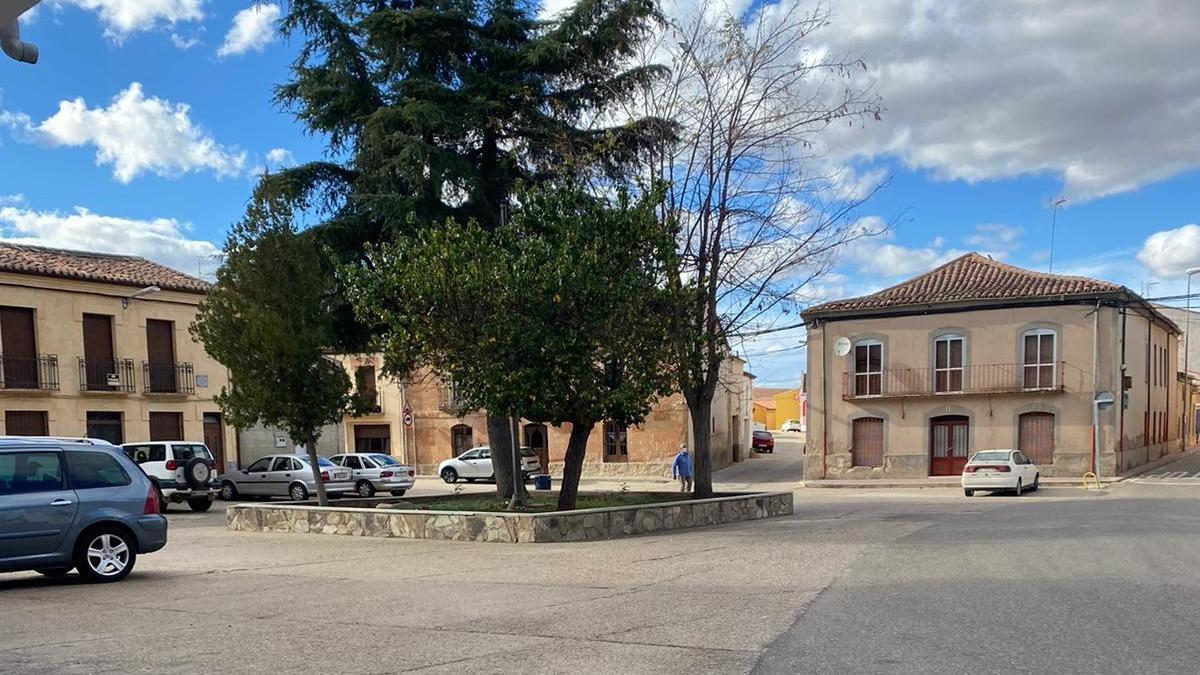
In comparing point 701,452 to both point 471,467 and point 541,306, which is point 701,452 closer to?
point 541,306

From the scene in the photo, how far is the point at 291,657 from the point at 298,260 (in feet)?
38.1

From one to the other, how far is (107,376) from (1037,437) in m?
31.0

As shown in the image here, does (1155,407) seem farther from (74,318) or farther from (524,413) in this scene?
(74,318)

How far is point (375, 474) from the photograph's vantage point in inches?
1094

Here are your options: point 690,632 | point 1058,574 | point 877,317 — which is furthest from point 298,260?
point 877,317

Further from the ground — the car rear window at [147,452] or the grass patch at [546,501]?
the car rear window at [147,452]

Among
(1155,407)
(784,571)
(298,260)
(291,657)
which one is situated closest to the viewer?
(291,657)

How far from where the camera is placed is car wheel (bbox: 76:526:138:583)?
9695 millimetres

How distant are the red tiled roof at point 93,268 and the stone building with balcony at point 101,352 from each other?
0.12 feet

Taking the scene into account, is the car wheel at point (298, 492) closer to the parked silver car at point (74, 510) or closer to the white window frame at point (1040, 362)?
the parked silver car at point (74, 510)

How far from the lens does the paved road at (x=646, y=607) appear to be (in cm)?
606

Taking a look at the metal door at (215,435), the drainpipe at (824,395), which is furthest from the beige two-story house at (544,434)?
the metal door at (215,435)

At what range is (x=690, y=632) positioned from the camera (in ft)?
22.4

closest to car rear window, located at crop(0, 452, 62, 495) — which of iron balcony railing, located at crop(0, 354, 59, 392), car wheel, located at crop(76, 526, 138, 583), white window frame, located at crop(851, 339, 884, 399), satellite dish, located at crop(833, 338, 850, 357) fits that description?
car wheel, located at crop(76, 526, 138, 583)
